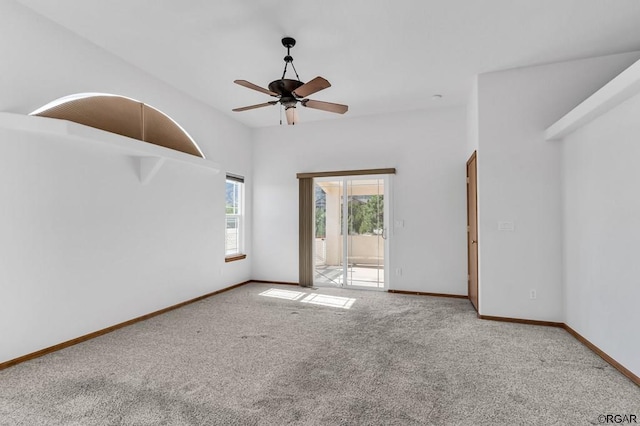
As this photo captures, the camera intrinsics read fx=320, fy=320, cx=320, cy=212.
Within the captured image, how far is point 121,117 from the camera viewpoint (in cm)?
382

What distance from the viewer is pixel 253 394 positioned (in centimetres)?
230

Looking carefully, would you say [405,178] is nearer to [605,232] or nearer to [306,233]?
[306,233]

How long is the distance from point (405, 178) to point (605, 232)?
292 cm

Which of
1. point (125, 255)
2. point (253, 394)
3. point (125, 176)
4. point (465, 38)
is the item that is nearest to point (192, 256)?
point (125, 255)

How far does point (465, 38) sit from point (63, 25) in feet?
13.1

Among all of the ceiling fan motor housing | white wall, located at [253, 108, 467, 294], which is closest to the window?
white wall, located at [253, 108, 467, 294]

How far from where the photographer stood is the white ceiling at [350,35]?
280 centimetres

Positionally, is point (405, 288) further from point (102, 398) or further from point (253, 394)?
point (102, 398)

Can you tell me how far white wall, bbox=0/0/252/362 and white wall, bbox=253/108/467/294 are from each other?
187 centimetres

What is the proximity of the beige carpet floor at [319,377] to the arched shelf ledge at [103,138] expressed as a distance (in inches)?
76.9

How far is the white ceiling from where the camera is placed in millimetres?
2801

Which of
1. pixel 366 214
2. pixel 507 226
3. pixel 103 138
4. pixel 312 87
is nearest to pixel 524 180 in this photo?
pixel 507 226

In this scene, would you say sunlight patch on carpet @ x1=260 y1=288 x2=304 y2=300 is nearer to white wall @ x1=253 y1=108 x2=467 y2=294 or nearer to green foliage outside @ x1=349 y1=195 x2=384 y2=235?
white wall @ x1=253 y1=108 x2=467 y2=294

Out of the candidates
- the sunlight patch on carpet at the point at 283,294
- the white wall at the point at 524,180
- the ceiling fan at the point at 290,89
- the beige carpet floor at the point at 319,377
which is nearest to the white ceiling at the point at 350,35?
the ceiling fan at the point at 290,89
